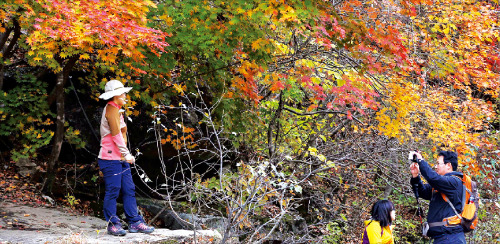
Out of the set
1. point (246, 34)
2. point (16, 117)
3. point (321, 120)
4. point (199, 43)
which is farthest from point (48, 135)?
point (321, 120)

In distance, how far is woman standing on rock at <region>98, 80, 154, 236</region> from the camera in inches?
167

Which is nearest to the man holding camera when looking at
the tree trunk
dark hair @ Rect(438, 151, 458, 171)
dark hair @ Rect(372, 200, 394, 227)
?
dark hair @ Rect(438, 151, 458, 171)

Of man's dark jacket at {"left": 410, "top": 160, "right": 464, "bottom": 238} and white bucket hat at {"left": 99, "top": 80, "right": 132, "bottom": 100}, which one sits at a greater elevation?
white bucket hat at {"left": 99, "top": 80, "right": 132, "bottom": 100}

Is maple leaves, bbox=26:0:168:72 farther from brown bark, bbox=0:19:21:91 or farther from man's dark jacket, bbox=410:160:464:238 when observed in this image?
man's dark jacket, bbox=410:160:464:238

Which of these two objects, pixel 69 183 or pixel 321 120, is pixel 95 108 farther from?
pixel 321 120

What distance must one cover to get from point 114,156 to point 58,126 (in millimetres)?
3598

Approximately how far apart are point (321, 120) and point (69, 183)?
5.60 m

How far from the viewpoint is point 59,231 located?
4.83m

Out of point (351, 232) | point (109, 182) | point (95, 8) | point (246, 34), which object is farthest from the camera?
point (351, 232)

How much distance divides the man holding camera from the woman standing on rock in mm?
3053

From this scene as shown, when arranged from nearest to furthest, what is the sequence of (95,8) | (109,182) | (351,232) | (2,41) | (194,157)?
1. (109,182)
2. (95,8)
3. (2,41)
4. (194,157)
5. (351,232)

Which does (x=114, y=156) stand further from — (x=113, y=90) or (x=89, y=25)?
(x=89, y=25)

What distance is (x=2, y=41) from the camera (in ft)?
21.8

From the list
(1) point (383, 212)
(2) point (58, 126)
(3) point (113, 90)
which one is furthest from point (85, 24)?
(1) point (383, 212)
